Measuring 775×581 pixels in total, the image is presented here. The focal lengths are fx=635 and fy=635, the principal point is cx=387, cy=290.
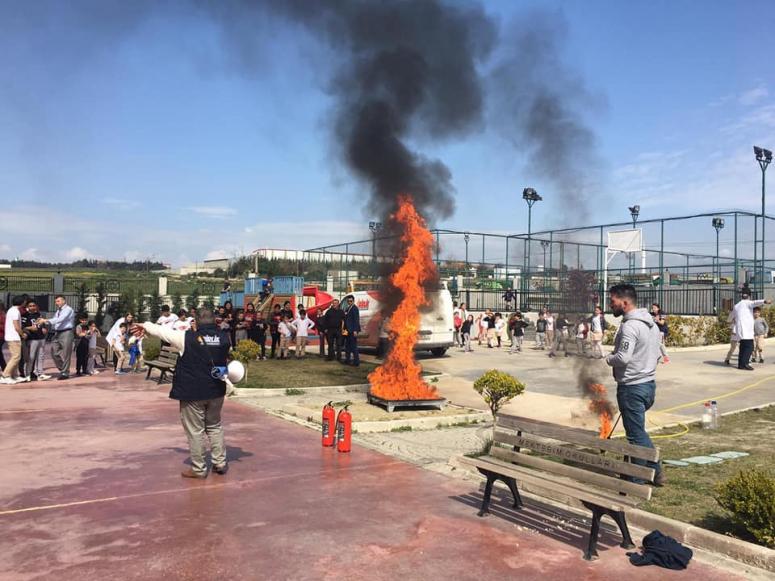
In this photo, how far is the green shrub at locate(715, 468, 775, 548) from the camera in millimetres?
4457

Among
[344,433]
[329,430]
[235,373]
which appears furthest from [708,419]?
[235,373]

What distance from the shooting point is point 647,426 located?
9.13 metres

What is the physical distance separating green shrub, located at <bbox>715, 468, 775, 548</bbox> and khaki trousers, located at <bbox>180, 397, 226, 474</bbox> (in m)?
4.60

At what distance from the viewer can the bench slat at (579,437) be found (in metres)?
4.77

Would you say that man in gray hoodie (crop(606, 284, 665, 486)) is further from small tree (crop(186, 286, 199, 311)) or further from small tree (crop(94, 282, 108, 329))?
small tree (crop(186, 286, 199, 311))

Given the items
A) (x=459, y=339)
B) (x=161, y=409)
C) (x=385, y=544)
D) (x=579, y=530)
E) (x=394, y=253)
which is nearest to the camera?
(x=385, y=544)

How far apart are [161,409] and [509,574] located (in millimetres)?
7555

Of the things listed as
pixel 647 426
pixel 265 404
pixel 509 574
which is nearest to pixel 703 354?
pixel 647 426

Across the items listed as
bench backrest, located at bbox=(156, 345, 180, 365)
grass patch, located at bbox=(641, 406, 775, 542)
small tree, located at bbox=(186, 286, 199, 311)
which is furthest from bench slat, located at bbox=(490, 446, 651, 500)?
small tree, located at bbox=(186, 286, 199, 311)

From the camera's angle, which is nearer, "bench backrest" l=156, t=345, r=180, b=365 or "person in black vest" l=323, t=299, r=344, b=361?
"bench backrest" l=156, t=345, r=180, b=365

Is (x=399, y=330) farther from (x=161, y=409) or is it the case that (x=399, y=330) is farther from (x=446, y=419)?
(x=161, y=409)

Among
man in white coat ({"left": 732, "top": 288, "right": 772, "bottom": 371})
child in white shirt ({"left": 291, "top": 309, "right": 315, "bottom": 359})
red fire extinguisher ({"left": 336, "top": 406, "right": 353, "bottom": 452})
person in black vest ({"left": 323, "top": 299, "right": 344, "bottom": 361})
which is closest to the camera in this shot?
red fire extinguisher ({"left": 336, "top": 406, "right": 353, "bottom": 452})

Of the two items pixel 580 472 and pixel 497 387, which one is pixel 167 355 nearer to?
pixel 497 387

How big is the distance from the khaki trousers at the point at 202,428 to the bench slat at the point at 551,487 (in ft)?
8.36
